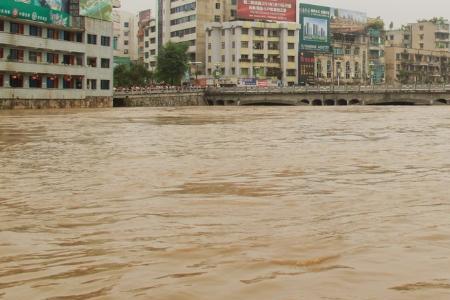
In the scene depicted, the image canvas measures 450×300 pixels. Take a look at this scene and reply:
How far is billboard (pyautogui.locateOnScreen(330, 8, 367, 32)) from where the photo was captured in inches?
3999

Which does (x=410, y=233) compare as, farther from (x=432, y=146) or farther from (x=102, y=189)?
(x=432, y=146)

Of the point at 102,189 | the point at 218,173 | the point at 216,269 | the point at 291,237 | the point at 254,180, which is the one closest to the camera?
the point at 216,269

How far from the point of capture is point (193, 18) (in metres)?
90.4

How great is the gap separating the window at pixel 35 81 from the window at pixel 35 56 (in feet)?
4.44

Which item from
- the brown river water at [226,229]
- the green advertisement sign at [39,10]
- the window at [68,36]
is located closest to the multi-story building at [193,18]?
the window at [68,36]

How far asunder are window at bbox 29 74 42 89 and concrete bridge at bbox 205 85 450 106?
87.7ft

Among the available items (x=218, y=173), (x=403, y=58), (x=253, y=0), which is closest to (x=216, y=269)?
(x=218, y=173)

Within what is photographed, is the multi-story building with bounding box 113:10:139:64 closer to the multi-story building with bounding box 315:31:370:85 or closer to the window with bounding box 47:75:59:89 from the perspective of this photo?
the multi-story building with bounding box 315:31:370:85

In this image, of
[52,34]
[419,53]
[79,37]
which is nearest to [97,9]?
[79,37]

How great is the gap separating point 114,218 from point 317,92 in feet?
225

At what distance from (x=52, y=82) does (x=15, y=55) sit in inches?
183

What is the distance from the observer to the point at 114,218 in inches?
262

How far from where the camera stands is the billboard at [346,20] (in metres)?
102

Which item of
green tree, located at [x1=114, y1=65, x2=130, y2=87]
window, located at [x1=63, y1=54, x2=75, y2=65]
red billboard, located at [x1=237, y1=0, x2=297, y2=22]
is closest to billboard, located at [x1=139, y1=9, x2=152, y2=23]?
A: red billboard, located at [x1=237, y1=0, x2=297, y2=22]
